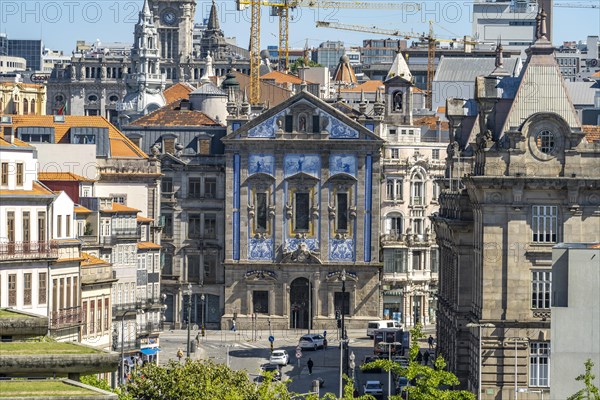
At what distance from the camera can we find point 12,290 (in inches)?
3573

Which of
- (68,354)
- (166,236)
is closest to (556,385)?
(68,354)

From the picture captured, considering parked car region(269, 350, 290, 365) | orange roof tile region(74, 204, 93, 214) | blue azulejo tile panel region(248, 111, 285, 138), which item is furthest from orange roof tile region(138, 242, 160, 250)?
blue azulejo tile panel region(248, 111, 285, 138)

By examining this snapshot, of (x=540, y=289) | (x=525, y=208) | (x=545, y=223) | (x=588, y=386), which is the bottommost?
(x=588, y=386)

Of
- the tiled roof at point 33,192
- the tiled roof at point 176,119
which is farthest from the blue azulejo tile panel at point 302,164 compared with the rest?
the tiled roof at point 33,192

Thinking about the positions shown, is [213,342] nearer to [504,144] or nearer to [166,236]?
[166,236]

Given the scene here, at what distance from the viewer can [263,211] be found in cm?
16175

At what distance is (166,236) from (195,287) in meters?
3.87

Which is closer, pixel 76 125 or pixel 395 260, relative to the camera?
pixel 76 125

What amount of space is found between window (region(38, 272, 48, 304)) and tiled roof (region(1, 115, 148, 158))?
37.7 metres

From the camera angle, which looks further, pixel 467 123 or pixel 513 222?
pixel 467 123

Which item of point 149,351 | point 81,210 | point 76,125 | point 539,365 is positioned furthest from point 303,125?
point 539,365

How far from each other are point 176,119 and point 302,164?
13.0 metres

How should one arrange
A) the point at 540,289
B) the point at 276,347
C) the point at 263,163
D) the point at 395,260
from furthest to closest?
the point at 395,260 < the point at 263,163 < the point at 276,347 < the point at 540,289

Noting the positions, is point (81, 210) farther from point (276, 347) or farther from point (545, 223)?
point (276, 347)
